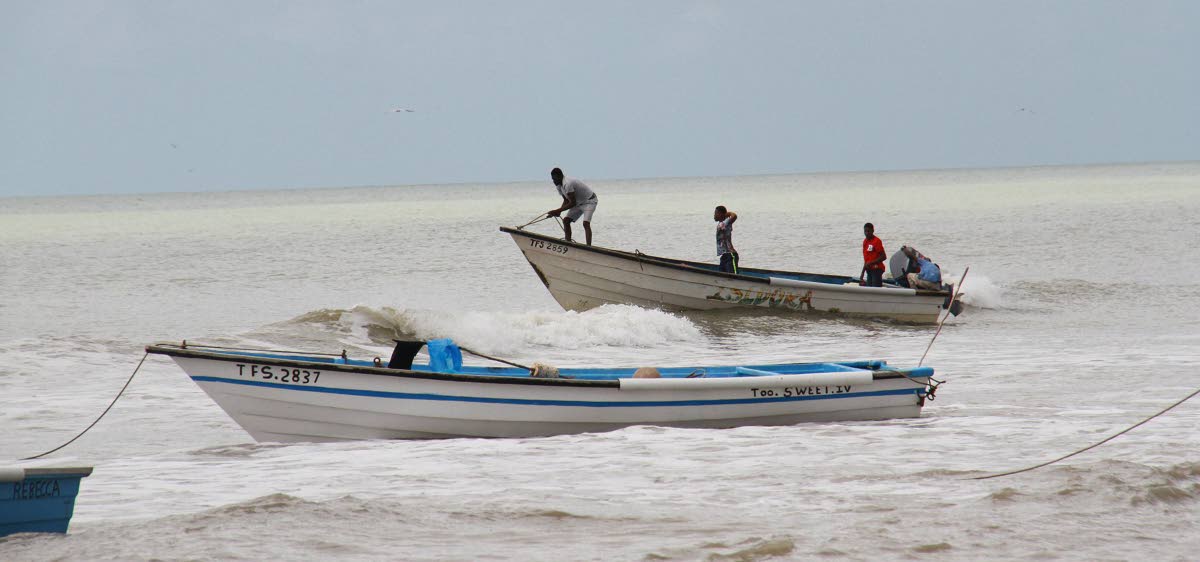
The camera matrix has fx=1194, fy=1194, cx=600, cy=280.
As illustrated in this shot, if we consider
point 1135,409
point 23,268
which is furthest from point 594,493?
point 23,268

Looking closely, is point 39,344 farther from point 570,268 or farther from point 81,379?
point 570,268

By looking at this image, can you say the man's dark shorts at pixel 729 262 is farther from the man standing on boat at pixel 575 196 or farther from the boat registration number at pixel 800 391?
the boat registration number at pixel 800 391

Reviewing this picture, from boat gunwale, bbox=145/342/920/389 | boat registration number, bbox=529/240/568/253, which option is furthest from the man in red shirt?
boat gunwale, bbox=145/342/920/389

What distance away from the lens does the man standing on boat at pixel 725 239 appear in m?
17.5

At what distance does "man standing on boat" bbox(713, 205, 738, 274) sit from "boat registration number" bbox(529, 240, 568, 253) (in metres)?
2.29

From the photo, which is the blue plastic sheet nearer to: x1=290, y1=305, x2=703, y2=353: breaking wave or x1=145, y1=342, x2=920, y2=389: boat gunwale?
x1=145, y1=342, x2=920, y2=389: boat gunwale

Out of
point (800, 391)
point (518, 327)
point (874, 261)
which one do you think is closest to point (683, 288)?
→ point (518, 327)

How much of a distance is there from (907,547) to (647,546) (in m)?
1.34

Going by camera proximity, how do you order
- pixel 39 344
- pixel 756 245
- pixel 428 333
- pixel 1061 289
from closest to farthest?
pixel 39 344
pixel 428 333
pixel 1061 289
pixel 756 245

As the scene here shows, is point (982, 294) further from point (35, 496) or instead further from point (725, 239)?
point (35, 496)

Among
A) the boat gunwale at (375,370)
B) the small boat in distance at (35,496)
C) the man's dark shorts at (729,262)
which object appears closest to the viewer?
the small boat in distance at (35,496)

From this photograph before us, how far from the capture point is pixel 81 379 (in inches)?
513

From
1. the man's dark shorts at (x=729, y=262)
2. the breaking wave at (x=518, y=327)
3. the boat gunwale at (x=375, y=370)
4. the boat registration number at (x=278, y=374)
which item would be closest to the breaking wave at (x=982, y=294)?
the man's dark shorts at (x=729, y=262)

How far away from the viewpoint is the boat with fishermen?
858cm
